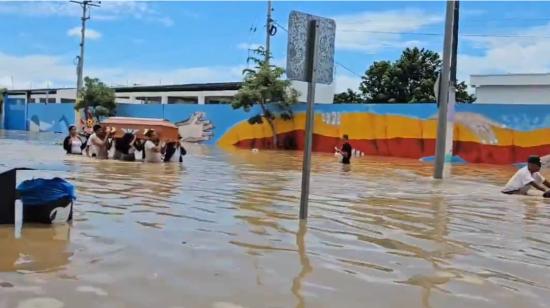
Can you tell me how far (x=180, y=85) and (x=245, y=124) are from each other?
23588 mm

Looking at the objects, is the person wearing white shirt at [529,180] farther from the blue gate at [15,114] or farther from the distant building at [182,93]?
the blue gate at [15,114]

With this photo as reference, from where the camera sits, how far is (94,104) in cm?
4809

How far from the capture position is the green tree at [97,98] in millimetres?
47500

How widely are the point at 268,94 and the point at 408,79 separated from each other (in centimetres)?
1428

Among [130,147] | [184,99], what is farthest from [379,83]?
[130,147]

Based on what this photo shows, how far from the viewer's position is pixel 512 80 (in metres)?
44.7

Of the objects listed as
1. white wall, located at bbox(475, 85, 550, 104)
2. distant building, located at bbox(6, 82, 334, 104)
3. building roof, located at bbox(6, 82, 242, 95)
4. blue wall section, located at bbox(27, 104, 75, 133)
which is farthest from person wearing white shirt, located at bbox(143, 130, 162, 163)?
blue wall section, located at bbox(27, 104, 75, 133)

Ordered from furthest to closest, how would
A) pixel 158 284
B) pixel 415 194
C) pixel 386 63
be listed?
1. pixel 386 63
2. pixel 415 194
3. pixel 158 284

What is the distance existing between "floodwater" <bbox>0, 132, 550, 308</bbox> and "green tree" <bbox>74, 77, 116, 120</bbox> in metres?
37.6

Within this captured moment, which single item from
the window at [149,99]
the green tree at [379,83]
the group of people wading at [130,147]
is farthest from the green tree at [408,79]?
the group of people wading at [130,147]

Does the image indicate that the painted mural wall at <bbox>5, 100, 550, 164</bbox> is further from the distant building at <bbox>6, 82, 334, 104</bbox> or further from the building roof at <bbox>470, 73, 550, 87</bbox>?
the building roof at <bbox>470, 73, 550, 87</bbox>

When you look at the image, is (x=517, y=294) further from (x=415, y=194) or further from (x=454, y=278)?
(x=415, y=194)

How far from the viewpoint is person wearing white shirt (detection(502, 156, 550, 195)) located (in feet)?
40.9

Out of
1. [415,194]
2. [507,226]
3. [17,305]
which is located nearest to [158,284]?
[17,305]
